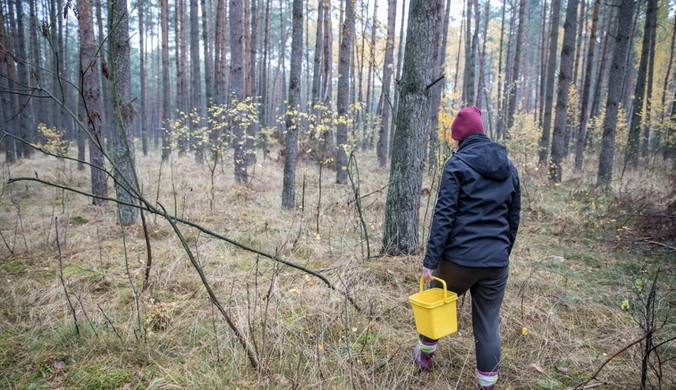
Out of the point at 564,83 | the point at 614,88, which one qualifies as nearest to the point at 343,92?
the point at 564,83

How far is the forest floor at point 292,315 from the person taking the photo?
101 inches

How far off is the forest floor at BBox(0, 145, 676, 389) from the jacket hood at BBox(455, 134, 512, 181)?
2.83 feet

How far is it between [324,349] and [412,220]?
2020mm

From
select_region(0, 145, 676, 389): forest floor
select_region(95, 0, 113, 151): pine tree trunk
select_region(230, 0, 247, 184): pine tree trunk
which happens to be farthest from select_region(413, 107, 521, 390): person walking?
select_region(230, 0, 247, 184): pine tree trunk

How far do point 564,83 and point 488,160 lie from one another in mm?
10114

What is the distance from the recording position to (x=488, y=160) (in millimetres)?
2344

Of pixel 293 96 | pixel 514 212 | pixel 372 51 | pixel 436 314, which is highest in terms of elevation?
pixel 372 51

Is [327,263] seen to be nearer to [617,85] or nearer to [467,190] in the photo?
[467,190]

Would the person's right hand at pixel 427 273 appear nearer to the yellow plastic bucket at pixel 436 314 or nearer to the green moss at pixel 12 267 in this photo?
the yellow plastic bucket at pixel 436 314

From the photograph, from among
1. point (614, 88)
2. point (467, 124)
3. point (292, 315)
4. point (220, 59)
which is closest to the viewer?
point (467, 124)

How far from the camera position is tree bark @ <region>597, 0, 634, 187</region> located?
8.65m

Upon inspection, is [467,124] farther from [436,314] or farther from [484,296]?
[436,314]

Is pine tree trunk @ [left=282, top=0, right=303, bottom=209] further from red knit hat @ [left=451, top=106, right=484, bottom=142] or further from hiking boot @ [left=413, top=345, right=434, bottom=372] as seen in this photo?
hiking boot @ [left=413, top=345, right=434, bottom=372]

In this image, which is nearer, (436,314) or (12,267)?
(436,314)
